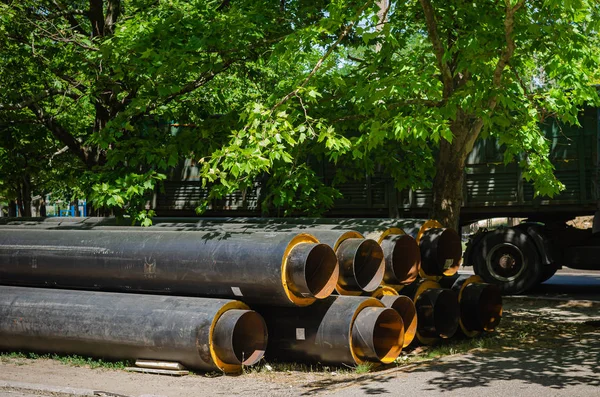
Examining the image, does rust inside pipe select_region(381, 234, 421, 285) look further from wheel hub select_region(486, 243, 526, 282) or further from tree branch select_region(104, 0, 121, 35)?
tree branch select_region(104, 0, 121, 35)

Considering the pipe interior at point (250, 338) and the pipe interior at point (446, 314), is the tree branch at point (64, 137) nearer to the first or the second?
the pipe interior at point (250, 338)

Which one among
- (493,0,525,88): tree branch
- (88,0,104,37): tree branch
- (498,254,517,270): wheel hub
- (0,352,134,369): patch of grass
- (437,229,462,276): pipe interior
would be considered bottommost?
(0,352,134,369): patch of grass

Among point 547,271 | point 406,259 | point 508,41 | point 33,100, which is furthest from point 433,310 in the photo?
point 33,100

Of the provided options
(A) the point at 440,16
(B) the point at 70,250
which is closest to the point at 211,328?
(B) the point at 70,250

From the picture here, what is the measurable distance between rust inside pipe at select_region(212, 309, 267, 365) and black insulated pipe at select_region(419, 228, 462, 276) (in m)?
2.50

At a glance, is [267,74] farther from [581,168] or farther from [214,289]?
[214,289]

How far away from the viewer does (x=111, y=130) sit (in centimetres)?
1061

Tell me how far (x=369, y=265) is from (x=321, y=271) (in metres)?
0.75

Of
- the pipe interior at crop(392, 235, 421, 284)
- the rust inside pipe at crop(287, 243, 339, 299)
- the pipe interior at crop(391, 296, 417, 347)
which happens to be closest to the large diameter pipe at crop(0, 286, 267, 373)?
the rust inside pipe at crop(287, 243, 339, 299)

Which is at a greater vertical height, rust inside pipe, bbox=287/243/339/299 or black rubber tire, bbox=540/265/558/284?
rust inside pipe, bbox=287/243/339/299

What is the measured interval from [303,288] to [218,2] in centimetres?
594

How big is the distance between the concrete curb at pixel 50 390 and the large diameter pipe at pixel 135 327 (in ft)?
3.28

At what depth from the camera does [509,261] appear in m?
15.8

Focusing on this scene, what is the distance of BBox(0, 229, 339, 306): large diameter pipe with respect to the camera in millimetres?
8438
